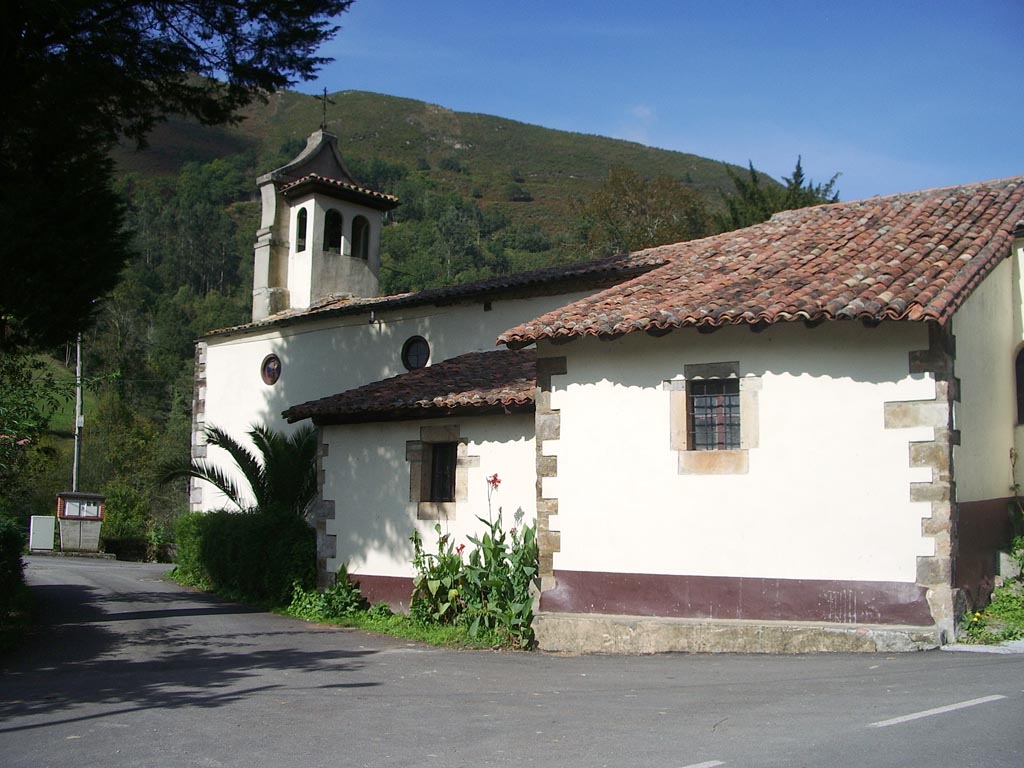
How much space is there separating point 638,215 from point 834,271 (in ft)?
92.7

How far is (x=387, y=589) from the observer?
555 inches

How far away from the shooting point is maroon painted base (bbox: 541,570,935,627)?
9680mm

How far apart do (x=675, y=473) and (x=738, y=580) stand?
51.8 inches

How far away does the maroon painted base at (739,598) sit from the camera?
9.68m

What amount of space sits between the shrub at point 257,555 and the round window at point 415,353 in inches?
170

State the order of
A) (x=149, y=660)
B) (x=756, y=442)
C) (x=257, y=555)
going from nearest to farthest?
(x=149, y=660)
(x=756, y=442)
(x=257, y=555)

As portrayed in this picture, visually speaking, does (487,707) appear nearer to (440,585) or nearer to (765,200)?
(440,585)

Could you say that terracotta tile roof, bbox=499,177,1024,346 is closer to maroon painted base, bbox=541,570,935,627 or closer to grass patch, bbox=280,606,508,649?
maroon painted base, bbox=541,570,935,627

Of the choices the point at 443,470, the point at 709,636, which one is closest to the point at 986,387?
the point at 709,636

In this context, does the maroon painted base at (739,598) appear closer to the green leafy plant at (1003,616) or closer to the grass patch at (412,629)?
the green leafy plant at (1003,616)

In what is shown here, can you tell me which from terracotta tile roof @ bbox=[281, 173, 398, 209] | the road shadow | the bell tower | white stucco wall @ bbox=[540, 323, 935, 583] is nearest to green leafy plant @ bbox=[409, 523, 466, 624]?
the road shadow

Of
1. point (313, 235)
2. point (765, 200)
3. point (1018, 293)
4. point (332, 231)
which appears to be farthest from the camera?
point (765, 200)

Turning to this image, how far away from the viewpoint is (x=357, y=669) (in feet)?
31.2

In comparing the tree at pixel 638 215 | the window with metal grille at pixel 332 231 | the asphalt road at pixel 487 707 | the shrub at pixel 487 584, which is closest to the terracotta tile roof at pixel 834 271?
the shrub at pixel 487 584
